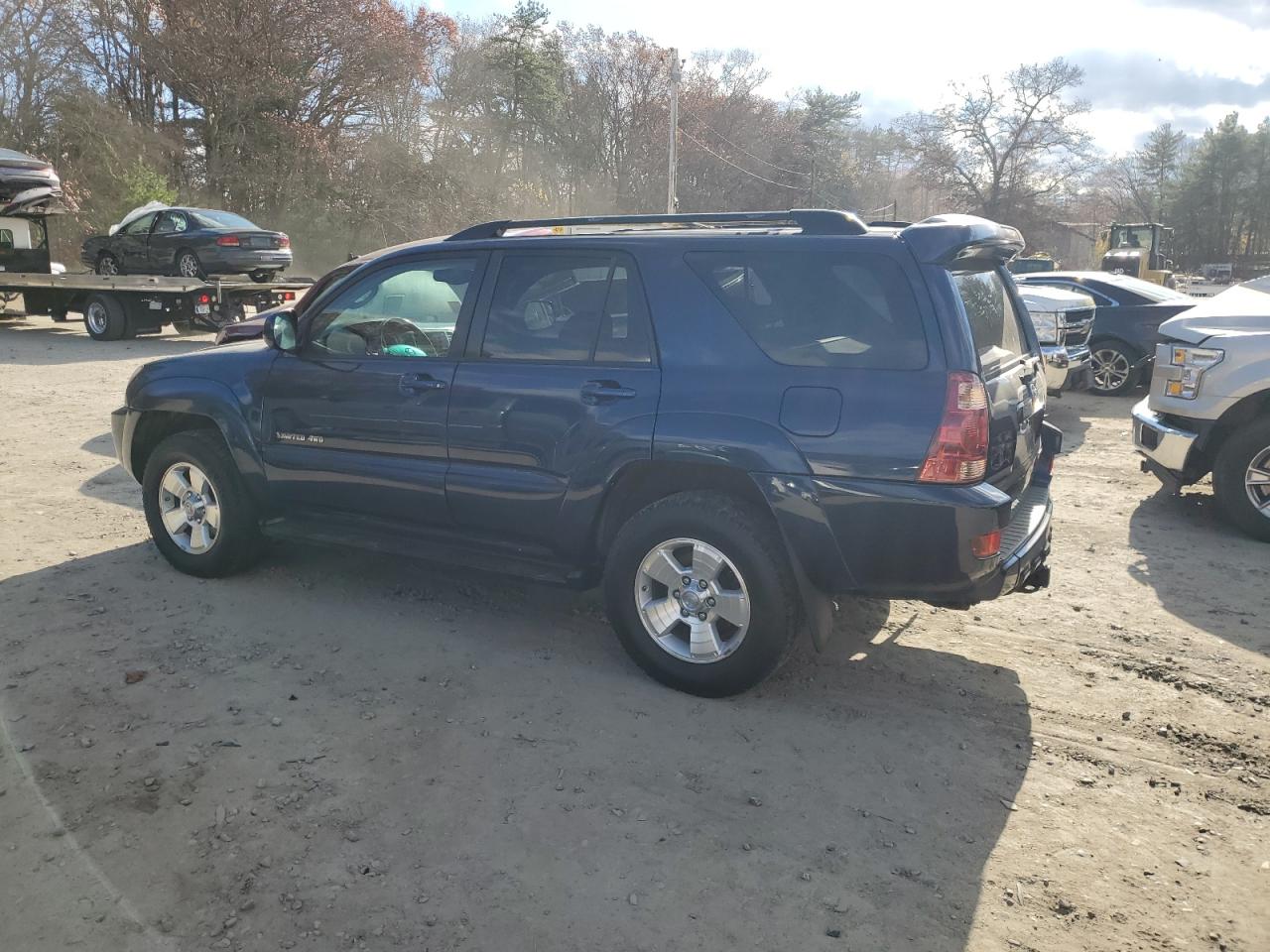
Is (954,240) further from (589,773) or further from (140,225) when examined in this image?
(140,225)

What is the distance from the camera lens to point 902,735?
391 centimetres

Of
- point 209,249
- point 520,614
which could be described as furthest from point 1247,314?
point 209,249

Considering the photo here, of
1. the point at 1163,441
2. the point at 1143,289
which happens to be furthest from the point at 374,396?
the point at 1143,289

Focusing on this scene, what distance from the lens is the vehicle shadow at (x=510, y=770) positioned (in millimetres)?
2891

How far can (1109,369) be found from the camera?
13391 mm

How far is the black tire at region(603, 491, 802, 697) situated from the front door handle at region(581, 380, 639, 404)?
0.47 m

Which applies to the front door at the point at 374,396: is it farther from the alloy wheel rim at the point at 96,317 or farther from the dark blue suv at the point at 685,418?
Answer: the alloy wheel rim at the point at 96,317

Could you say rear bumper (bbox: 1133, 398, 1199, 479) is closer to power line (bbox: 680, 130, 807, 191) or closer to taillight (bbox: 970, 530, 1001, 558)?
taillight (bbox: 970, 530, 1001, 558)

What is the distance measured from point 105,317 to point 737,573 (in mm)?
16478

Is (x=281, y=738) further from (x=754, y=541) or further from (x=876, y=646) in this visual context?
(x=876, y=646)

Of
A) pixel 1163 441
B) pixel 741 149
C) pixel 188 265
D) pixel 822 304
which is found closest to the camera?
pixel 822 304

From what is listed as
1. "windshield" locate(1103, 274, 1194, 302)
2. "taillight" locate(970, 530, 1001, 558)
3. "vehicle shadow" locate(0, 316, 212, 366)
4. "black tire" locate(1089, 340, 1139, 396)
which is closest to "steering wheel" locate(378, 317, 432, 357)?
"taillight" locate(970, 530, 1001, 558)

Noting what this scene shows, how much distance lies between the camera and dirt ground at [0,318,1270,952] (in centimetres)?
285

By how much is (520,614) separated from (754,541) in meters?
1.69
